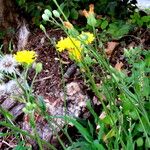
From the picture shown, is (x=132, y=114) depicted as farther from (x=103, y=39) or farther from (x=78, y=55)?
(x=103, y=39)

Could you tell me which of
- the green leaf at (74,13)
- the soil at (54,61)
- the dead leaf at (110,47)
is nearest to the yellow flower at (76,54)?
the soil at (54,61)

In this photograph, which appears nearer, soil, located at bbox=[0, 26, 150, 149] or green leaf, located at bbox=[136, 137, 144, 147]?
green leaf, located at bbox=[136, 137, 144, 147]

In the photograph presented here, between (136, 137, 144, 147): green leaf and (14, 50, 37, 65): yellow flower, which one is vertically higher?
(14, 50, 37, 65): yellow flower

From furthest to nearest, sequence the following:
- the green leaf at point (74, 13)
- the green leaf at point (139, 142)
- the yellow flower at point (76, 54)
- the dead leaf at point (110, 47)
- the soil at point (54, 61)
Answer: the green leaf at point (74, 13) → the dead leaf at point (110, 47) → the soil at point (54, 61) → the green leaf at point (139, 142) → the yellow flower at point (76, 54)

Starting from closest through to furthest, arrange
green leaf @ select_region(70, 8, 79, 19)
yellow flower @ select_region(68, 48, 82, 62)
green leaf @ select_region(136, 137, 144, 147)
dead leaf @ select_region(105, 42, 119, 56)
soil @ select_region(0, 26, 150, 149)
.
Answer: yellow flower @ select_region(68, 48, 82, 62)
green leaf @ select_region(136, 137, 144, 147)
soil @ select_region(0, 26, 150, 149)
dead leaf @ select_region(105, 42, 119, 56)
green leaf @ select_region(70, 8, 79, 19)

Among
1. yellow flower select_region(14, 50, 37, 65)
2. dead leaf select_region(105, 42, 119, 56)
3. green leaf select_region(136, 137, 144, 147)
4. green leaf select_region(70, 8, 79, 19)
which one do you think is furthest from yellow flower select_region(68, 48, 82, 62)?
green leaf select_region(70, 8, 79, 19)

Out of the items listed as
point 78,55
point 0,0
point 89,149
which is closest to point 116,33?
point 0,0

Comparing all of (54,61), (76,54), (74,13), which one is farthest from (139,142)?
(74,13)

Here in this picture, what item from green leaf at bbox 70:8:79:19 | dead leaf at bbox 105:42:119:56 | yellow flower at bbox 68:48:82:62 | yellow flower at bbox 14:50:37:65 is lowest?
dead leaf at bbox 105:42:119:56

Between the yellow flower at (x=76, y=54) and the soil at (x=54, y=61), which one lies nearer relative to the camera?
the yellow flower at (x=76, y=54)

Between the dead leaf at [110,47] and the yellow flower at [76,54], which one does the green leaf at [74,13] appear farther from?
the yellow flower at [76,54]

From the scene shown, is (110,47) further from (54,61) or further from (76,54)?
(76,54)

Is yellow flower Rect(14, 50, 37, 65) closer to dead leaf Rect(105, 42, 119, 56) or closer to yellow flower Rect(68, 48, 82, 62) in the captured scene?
yellow flower Rect(68, 48, 82, 62)
